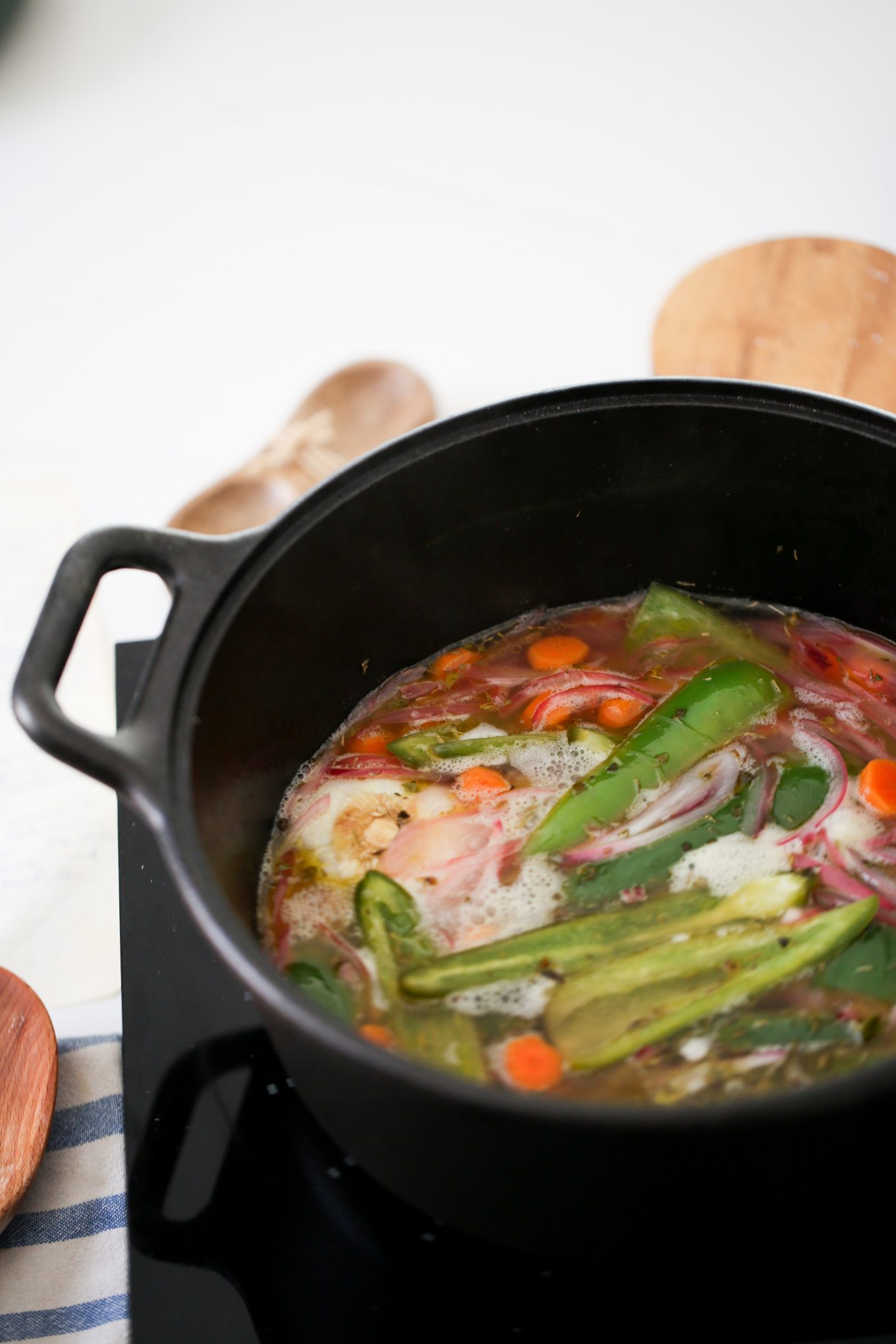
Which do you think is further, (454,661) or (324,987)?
(454,661)

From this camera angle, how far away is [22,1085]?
1403 mm

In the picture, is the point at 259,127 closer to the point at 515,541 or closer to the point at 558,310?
the point at 558,310

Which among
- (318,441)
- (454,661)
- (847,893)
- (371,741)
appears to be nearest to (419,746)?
(371,741)

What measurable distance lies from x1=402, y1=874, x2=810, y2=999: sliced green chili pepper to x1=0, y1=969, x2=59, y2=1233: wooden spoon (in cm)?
48

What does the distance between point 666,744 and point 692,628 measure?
25 centimetres

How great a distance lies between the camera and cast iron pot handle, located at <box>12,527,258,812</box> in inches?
39.9

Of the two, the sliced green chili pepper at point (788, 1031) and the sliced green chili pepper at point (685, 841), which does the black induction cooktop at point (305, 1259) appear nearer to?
the sliced green chili pepper at point (788, 1031)

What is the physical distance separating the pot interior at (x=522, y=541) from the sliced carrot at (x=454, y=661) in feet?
0.06

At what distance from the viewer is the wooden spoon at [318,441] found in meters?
2.15

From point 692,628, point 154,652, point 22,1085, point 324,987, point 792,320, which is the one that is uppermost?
point 792,320

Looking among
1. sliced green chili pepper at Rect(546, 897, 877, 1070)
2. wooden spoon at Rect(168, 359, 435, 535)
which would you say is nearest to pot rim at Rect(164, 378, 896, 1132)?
sliced green chili pepper at Rect(546, 897, 877, 1070)

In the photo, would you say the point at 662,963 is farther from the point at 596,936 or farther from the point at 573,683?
the point at 573,683

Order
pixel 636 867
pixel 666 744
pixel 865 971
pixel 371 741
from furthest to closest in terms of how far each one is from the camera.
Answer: pixel 371 741 → pixel 666 744 → pixel 636 867 → pixel 865 971

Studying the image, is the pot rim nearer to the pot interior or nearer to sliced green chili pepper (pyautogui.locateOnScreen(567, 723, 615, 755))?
the pot interior
